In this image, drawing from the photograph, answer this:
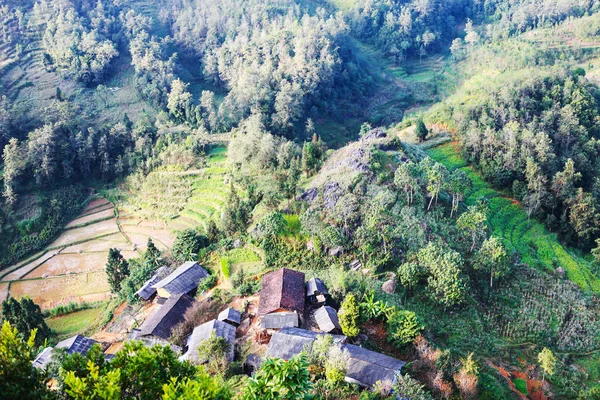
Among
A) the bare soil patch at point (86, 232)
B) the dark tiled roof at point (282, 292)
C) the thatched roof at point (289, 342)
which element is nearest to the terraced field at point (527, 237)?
the dark tiled roof at point (282, 292)

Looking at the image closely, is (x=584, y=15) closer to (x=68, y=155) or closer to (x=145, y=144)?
(x=145, y=144)

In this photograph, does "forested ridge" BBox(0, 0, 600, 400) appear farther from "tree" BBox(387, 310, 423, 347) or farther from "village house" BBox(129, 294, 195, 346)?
"village house" BBox(129, 294, 195, 346)

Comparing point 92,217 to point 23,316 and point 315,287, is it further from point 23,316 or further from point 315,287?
point 315,287

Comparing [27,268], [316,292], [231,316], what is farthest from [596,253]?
[27,268]

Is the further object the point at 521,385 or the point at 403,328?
the point at 521,385

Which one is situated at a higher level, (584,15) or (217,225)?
(584,15)

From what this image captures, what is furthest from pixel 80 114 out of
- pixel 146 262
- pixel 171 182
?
pixel 146 262
